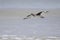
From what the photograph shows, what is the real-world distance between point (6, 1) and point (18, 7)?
0.19 meters

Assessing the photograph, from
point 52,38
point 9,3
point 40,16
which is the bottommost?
point 52,38

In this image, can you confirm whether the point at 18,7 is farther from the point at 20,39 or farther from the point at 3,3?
the point at 20,39

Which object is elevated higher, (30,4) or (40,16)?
(30,4)

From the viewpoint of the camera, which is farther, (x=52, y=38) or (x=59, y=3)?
(x=59, y=3)

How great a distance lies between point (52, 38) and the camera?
26.0 inches

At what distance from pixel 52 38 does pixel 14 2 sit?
4.37 ft

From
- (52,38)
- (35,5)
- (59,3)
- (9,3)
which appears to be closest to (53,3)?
(59,3)

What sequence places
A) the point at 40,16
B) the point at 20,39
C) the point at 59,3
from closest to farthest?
1. the point at 20,39
2. the point at 40,16
3. the point at 59,3

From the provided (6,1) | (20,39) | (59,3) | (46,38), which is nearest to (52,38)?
(46,38)

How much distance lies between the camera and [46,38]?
66cm

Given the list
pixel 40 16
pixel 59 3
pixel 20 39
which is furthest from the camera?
pixel 59 3

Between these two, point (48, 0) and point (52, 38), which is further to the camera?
point (48, 0)

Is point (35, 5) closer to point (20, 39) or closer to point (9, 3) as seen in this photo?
point (9, 3)

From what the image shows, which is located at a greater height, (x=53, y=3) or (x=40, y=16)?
(x=53, y=3)
